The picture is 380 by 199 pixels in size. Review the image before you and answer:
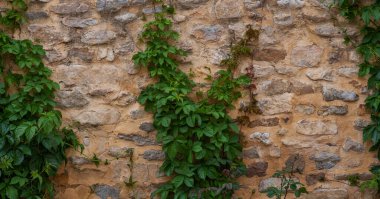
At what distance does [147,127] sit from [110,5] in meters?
0.91

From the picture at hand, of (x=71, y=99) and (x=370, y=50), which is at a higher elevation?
(x=370, y=50)

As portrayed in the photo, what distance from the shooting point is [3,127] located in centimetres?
359

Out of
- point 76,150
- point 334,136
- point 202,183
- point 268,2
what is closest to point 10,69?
point 76,150

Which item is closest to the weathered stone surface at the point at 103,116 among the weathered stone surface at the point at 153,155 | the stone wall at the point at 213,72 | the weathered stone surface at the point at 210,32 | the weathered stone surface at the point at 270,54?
the stone wall at the point at 213,72

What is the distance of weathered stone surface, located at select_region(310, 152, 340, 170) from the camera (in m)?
3.76

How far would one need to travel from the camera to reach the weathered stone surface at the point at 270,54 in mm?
3773

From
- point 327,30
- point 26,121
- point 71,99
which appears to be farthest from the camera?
point 71,99

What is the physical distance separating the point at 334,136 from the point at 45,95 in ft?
6.70

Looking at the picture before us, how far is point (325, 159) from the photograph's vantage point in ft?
12.3

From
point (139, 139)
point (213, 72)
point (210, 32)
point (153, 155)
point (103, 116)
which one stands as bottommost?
point (153, 155)

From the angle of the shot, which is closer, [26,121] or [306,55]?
[26,121]

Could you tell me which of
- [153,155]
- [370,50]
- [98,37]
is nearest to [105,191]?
[153,155]

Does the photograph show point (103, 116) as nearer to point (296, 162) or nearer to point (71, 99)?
point (71, 99)

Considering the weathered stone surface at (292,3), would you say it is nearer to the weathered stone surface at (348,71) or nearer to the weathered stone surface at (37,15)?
the weathered stone surface at (348,71)
